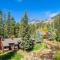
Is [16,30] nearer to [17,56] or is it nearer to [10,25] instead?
[10,25]

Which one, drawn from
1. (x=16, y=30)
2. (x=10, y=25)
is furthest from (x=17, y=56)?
(x=10, y=25)

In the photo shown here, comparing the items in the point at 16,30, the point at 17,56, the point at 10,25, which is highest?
the point at 10,25

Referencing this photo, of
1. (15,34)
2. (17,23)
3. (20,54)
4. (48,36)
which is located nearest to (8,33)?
(15,34)

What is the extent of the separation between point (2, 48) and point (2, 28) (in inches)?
907

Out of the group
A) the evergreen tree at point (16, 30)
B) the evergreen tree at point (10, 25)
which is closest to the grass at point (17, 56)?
the evergreen tree at point (16, 30)

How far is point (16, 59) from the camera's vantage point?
59.4 m

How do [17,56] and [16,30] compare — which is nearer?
[17,56]

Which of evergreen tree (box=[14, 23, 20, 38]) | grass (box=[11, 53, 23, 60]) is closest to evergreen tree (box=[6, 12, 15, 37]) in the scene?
evergreen tree (box=[14, 23, 20, 38])

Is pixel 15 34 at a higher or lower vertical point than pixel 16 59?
higher

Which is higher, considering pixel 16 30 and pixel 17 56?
pixel 16 30

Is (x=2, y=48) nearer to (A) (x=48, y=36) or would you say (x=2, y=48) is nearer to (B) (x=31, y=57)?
(B) (x=31, y=57)

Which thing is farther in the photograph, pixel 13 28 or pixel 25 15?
pixel 25 15

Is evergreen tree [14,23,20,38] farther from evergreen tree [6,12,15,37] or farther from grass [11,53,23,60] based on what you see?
grass [11,53,23,60]

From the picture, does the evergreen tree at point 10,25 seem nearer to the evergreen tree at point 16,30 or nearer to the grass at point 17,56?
the evergreen tree at point 16,30
